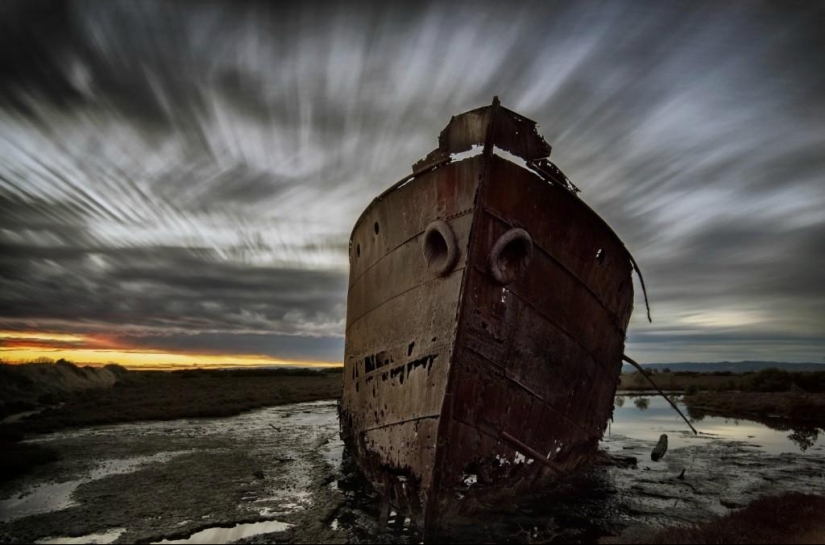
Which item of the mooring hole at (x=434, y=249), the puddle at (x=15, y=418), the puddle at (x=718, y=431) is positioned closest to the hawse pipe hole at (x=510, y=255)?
the mooring hole at (x=434, y=249)

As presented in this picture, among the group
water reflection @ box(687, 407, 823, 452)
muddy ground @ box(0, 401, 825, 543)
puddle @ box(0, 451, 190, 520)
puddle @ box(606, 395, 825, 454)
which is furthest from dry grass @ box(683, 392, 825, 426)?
puddle @ box(0, 451, 190, 520)

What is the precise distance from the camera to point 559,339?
648cm

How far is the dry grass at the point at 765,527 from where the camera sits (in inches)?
183

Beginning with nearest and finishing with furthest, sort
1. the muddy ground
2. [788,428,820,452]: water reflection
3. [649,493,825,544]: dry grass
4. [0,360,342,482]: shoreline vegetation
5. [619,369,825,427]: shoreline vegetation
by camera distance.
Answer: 1. [649,493,825,544]: dry grass
2. the muddy ground
3. [0,360,342,482]: shoreline vegetation
4. [788,428,820,452]: water reflection
5. [619,369,825,427]: shoreline vegetation

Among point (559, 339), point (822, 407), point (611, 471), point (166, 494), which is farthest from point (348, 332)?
point (822, 407)

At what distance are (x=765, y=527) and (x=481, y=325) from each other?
399cm

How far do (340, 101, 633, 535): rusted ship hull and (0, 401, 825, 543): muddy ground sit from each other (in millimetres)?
596

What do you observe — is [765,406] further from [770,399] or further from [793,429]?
[793,429]

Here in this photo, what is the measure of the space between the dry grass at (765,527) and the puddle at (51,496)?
27.6 feet

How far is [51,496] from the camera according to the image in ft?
23.7

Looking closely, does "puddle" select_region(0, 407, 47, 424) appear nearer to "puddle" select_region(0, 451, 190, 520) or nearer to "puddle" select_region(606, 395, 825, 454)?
"puddle" select_region(0, 451, 190, 520)

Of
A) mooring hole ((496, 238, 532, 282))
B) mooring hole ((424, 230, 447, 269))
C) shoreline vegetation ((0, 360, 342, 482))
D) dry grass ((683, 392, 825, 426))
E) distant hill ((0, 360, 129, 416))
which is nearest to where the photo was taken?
mooring hole ((496, 238, 532, 282))

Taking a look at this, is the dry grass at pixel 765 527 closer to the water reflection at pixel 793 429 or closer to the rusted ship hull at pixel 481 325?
the rusted ship hull at pixel 481 325

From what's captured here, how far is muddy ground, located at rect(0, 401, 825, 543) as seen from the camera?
550cm
